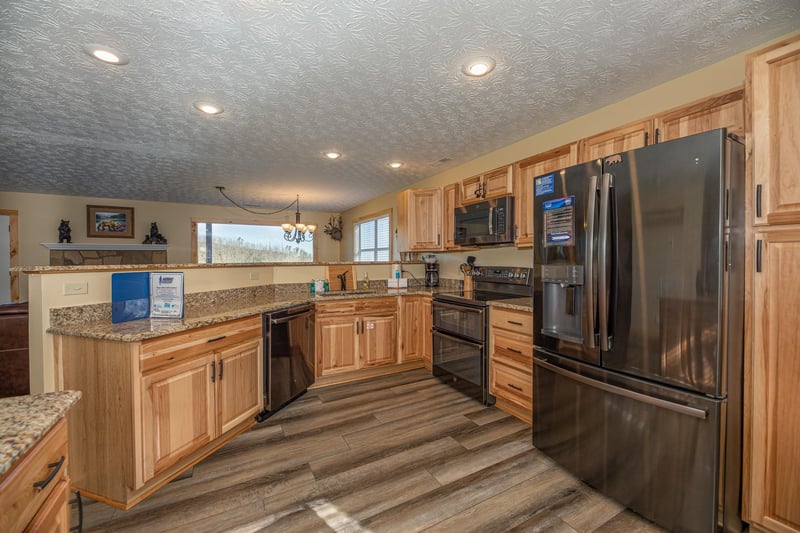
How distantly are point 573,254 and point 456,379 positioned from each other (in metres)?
1.88

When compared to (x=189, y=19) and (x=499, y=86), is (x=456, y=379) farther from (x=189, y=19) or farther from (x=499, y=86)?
(x=189, y=19)

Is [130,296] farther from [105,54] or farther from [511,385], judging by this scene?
[511,385]

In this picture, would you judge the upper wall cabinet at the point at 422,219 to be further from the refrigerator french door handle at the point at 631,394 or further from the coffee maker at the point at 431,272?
the refrigerator french door handle at the point at 631,394

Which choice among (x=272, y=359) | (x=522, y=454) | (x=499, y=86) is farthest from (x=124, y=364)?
(x=499, y=86)

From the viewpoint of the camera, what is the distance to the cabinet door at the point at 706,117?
1795mm

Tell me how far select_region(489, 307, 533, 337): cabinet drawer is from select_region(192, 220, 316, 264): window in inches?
203

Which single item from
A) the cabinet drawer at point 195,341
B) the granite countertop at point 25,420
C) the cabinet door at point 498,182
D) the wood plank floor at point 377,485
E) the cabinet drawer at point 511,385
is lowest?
the wood plank floor at point 377,485

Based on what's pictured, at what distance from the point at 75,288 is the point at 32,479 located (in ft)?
5.35

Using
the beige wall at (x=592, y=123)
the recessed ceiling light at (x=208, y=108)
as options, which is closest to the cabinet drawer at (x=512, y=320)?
the beige wall at (x=592, y=123)

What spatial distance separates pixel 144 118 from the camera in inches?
110

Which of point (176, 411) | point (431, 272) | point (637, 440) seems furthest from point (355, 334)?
point (637, 440)

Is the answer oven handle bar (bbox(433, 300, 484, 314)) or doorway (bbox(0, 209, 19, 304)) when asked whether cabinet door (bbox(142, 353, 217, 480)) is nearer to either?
oven handle bar (bbox(433, 300, 484, 314))

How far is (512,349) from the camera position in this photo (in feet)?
8.86

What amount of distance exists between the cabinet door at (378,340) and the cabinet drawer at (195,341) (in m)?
1.25
